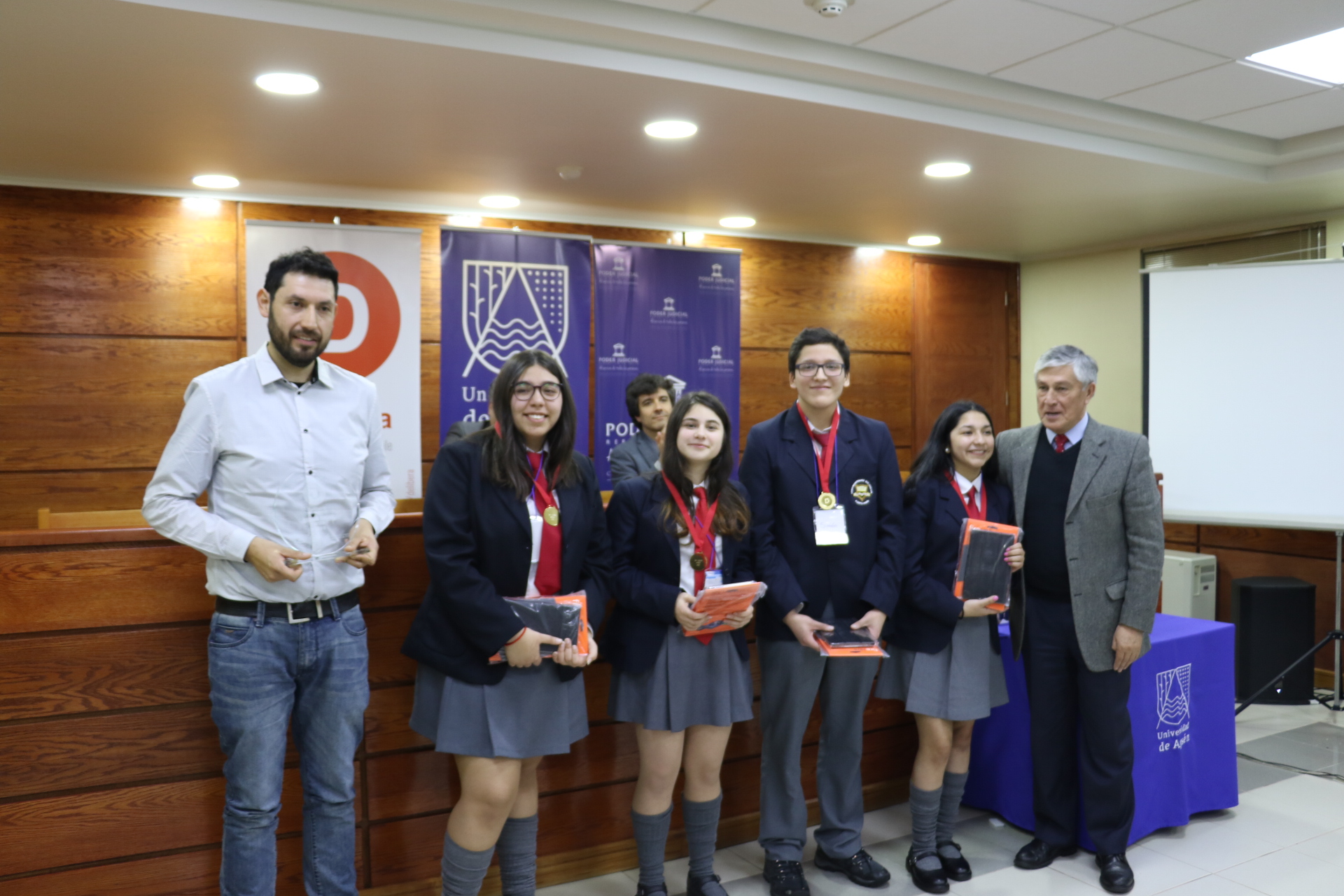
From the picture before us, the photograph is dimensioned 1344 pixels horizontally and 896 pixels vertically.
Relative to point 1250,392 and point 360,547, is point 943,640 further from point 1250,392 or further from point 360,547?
point 1250,392

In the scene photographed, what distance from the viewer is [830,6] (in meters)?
3.23

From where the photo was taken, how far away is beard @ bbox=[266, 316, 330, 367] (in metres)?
2.33

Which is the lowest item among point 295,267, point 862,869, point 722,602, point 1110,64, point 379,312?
point 862,869

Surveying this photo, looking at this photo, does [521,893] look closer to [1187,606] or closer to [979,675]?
[979,675]

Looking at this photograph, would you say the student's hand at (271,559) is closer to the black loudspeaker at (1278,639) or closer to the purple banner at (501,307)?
the purple banner at (501,307)

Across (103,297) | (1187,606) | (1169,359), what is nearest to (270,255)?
(103,297)

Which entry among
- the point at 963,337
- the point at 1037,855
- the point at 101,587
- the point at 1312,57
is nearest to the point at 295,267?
the point at 101,587

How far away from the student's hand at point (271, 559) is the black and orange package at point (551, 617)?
1.73 ft

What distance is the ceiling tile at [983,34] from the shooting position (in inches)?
130

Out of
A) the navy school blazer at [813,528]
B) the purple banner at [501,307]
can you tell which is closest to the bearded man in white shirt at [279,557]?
the navy school blazer at [813,528]

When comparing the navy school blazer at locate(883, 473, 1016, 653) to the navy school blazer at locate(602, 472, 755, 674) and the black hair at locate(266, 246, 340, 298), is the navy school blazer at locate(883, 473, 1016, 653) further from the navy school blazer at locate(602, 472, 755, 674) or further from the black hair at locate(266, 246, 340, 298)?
the black hair at locate(266, 246, 340, 298)

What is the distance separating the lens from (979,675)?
3092 millimetres

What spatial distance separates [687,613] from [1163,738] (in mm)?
2146

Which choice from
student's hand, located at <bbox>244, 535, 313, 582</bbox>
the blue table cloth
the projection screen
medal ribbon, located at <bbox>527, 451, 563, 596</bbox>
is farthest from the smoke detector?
the projection screen
